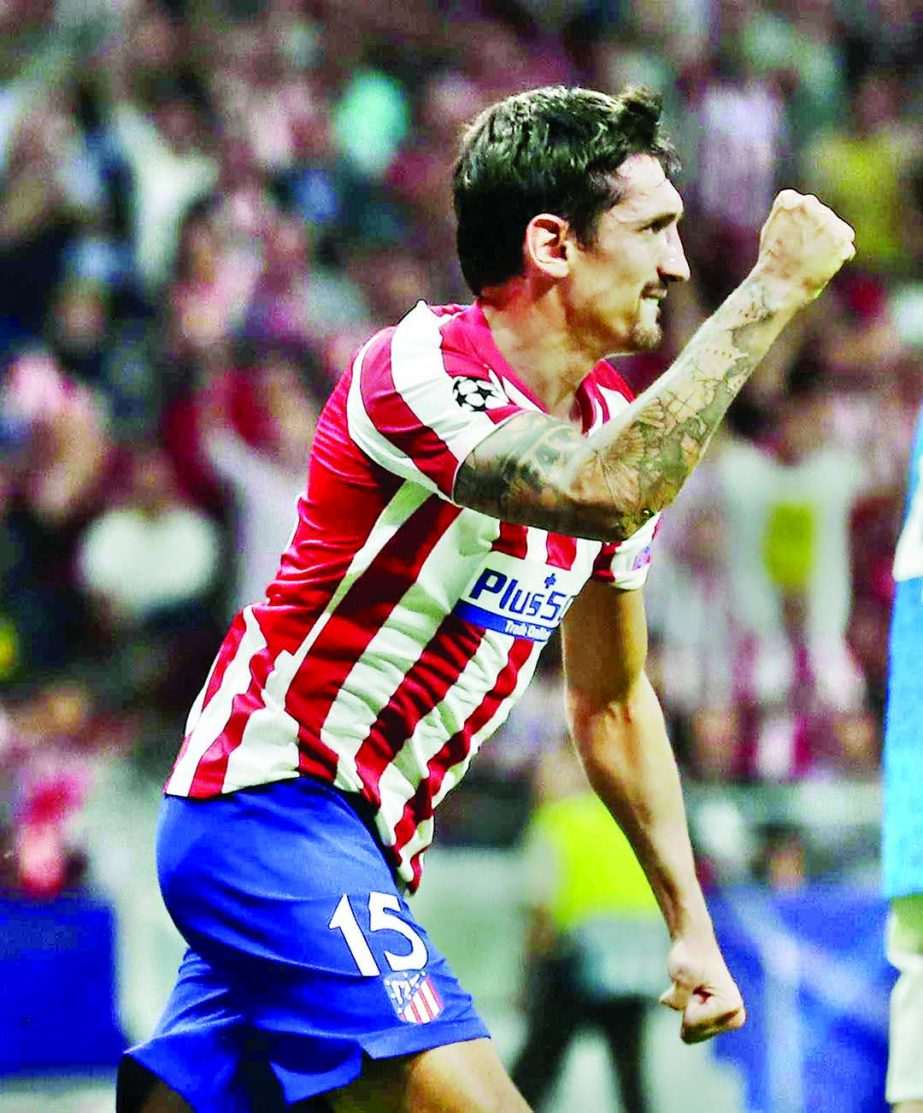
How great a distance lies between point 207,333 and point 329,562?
16.4 ft

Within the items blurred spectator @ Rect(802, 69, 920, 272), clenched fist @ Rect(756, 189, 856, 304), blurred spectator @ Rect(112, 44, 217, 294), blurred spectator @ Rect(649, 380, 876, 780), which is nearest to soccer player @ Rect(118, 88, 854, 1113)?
clenched fist @ Rect(756, 189, 856, 304)

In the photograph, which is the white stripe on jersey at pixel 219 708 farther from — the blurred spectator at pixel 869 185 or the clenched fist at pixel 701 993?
the blurred spectator at pixel 869 185

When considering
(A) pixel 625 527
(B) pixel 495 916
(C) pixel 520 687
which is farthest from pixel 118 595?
(A) pixel 625 527

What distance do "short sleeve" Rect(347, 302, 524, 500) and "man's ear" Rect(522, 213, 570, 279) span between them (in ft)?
0.60

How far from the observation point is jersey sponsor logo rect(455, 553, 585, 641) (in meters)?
2.98

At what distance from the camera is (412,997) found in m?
2.81

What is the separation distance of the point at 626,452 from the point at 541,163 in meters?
0.54

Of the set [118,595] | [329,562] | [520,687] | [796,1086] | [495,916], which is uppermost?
[329,562]

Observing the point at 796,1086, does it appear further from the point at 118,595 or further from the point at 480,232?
the point at 480,232

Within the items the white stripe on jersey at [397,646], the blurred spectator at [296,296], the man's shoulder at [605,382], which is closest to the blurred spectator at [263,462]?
the blurred spectator at [296,296]

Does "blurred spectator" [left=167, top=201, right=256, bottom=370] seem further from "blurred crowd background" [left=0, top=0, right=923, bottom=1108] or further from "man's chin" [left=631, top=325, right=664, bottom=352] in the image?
"man's chin" [left=631, top=325, right=664, bottom=352]

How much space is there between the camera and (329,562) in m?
2.97

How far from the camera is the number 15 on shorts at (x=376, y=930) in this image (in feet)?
9.22

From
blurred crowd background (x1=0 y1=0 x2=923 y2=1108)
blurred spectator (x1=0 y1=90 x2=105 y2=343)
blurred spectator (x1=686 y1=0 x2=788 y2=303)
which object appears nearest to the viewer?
blurred crowd background (x1=0 y1=0 x2=923 y2=1108)
